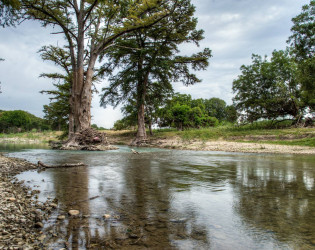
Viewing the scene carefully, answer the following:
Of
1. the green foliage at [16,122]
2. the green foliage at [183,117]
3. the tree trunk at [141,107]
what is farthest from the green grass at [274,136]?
the green foliage at [16,122]

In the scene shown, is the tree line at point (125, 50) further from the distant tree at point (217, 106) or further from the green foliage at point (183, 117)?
the distant tree at point (217, 106)

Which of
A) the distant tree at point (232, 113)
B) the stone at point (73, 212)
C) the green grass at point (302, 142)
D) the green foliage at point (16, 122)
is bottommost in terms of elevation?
the green grass at point (302, 142)

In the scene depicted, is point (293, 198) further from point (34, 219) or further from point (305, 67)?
point (305, 67)

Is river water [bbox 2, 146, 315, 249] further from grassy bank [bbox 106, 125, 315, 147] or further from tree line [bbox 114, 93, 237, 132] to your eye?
tree line [bbox 114, 93, 237, 132]

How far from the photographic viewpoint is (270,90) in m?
27.6

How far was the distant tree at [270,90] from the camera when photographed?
86.0ft

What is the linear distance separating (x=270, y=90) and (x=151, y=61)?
598 inches

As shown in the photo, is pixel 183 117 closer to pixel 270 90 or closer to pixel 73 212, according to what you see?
pixel 270 90

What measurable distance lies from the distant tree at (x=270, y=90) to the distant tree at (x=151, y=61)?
243 inches

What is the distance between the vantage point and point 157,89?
29531mm

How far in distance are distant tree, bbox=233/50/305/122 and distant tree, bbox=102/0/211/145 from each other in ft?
20.2

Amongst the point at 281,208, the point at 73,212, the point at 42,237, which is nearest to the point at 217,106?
the point at 281,208

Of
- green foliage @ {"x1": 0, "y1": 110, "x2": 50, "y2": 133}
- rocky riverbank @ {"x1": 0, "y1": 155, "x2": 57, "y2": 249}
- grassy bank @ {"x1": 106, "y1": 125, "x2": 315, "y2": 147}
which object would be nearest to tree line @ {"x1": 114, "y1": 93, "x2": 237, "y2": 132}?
grassy bank @ {"x1": 106, "y1": 125, "x2": 315, "y2": 147}

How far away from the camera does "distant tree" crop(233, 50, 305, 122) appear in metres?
26.2
